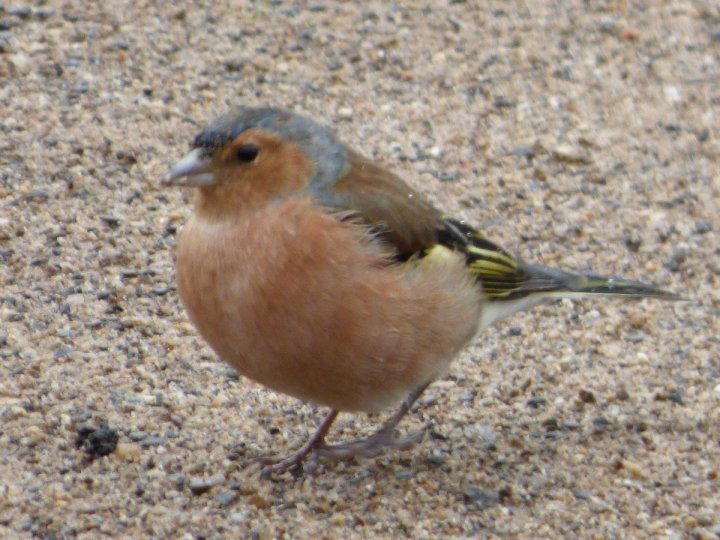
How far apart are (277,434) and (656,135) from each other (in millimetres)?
3269

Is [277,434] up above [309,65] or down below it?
below

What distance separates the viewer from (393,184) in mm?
5082

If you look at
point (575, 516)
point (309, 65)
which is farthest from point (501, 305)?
point (309, 65)

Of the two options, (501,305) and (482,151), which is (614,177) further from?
(501,305)

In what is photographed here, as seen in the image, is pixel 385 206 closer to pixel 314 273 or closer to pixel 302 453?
pixel 314 273

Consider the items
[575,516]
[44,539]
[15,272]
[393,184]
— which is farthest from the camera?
[15,272]

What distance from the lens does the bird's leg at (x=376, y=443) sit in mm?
5070

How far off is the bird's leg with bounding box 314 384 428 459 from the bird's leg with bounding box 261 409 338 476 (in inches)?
1.0

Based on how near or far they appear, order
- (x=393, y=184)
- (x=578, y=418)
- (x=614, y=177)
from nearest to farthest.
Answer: (x=393, y=184), (x=578, y=418), (x=614, y=177)

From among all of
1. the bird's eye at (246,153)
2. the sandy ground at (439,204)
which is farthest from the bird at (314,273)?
the sandy ground at (439,204)

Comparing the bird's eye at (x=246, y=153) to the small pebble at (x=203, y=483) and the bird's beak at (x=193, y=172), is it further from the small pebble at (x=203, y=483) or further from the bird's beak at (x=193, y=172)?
the small pebble at (x=203, y=483)

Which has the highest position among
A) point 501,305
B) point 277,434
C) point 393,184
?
point 393,184

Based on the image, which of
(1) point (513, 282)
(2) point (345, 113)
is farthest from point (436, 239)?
(2) point (345, 113)

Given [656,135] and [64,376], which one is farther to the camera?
[656,135]
